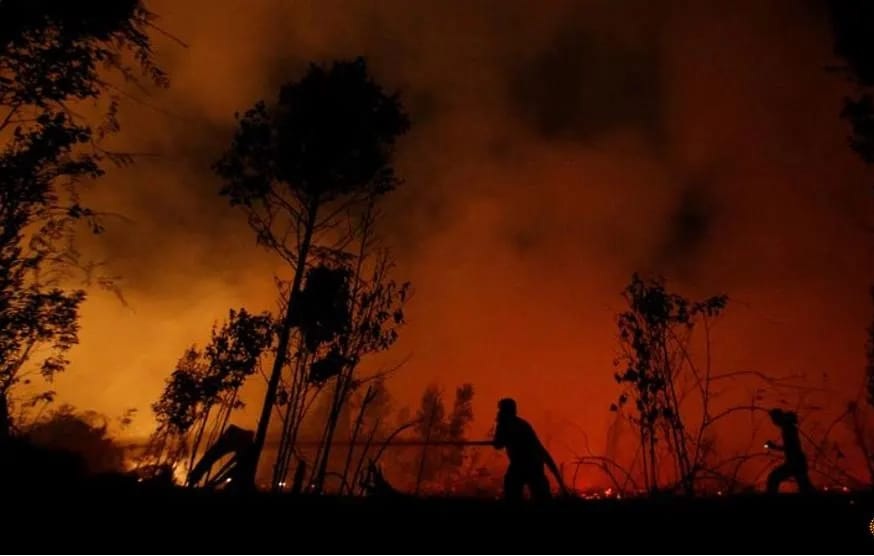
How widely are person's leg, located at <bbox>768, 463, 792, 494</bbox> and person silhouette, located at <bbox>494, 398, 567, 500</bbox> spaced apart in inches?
272

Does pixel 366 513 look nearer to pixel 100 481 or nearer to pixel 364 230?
pixel 100 481

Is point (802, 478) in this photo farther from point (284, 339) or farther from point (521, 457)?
point (284, 339)

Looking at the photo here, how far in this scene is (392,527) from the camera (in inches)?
183

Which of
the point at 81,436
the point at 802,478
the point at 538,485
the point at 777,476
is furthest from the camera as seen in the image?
the point at 81,436

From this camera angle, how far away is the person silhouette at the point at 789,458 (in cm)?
1157

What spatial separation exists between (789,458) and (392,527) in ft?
37.1

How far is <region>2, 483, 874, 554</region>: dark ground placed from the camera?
4141 mm

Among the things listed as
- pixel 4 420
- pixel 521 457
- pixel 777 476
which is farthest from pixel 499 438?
pixel 4 420

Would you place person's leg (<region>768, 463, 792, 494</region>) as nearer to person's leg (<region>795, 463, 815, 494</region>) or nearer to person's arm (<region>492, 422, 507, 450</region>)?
person's leg (<region>795, 463, 815, 494</region>)

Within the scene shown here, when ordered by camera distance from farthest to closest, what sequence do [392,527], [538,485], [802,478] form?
[802,478] < [538,485] < [392,527]

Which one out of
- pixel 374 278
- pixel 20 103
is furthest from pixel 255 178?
pixel 20 103

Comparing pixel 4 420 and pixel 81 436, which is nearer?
pixel 4 420

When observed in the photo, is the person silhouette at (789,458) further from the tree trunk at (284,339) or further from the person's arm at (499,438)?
the tree trunk at (284,339)

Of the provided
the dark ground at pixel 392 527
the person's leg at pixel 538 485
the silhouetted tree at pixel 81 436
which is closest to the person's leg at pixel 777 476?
the person's leg at pixel 538 485
